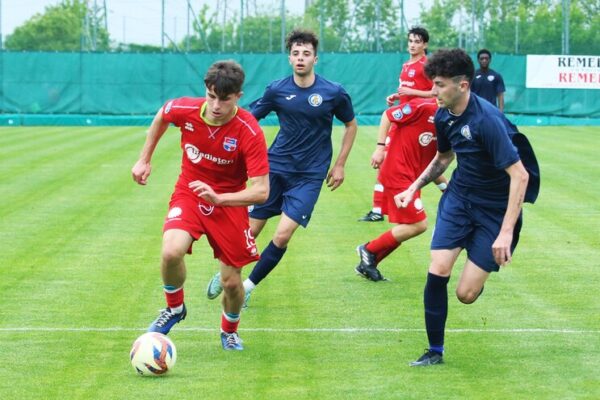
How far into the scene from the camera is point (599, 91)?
39688 mm

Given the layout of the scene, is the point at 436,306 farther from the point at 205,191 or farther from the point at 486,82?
the point at 486,82

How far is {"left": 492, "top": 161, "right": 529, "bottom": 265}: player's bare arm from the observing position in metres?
7.48

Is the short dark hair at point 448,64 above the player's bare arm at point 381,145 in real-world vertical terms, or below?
above

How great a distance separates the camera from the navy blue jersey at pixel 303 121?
34.4 feet

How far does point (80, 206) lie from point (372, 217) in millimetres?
3834

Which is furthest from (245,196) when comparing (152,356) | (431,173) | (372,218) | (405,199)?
(372,218)

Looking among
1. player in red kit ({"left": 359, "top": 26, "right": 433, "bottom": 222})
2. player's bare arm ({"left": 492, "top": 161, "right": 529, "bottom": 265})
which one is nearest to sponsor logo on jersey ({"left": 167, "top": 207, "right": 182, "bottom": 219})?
player's bare arm ({"left": 492, "top": 161, "right": 529, "bottom": 265})

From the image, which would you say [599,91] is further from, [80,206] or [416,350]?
[416,350]

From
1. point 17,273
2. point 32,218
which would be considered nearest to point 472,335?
point 17,273

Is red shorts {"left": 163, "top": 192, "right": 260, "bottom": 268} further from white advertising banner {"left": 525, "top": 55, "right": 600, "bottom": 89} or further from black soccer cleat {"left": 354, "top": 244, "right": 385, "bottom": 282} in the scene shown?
white advertising banner {"left": 525, "top": 55, "right": 600, "bottom": 89}

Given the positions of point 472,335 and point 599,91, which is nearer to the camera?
point 472,335

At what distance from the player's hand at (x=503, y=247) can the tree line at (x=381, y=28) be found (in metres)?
34.5

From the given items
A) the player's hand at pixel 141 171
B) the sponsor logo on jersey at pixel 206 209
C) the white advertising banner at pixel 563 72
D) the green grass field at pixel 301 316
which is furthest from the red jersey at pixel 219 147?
the white advertising banner at pixel 563 72

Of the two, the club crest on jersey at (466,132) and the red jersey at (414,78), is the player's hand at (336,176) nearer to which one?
the club crest on jersey at (466,132)
